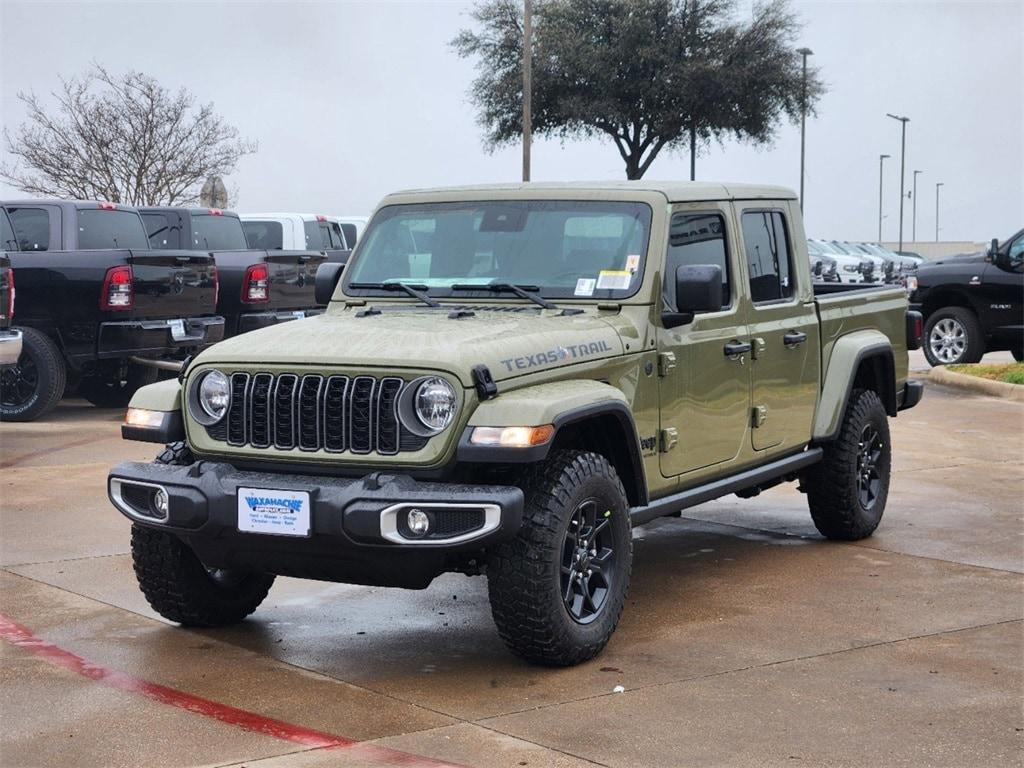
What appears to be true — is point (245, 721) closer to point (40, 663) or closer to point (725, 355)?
point (40, 663)

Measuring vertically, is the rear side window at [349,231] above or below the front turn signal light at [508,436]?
above

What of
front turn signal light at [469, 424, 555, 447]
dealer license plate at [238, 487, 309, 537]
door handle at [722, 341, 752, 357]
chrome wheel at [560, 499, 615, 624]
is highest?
door handle at [722, 341, 752, 357]

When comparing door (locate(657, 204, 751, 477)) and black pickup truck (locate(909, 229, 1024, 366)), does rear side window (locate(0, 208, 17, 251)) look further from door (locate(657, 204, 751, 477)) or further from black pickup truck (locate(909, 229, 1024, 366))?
black pickup truck (locate(909, 229, 1024, 366))

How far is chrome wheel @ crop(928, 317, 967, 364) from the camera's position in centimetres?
1889

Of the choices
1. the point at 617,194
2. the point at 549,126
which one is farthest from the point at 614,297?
the point at 549,126

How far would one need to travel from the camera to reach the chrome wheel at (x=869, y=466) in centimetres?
836

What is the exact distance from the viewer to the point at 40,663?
19.1 feet

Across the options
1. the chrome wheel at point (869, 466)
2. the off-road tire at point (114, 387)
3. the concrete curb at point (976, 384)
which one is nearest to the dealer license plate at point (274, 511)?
the chrome wheel at point (869, 466)

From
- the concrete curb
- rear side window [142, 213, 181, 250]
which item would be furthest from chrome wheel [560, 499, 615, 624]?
rear side window [142, 213, 181, 250]

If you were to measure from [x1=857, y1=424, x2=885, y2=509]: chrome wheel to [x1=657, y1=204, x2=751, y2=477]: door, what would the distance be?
137 centimetres

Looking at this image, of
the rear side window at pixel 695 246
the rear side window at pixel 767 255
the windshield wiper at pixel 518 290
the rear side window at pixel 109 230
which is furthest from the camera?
the rear side window at pixel 109 230

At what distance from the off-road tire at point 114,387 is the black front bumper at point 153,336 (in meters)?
1.14

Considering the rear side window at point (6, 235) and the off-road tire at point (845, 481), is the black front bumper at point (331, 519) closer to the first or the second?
the off-road tire at point (845, 481)

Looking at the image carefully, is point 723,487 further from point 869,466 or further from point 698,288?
point 869,466
